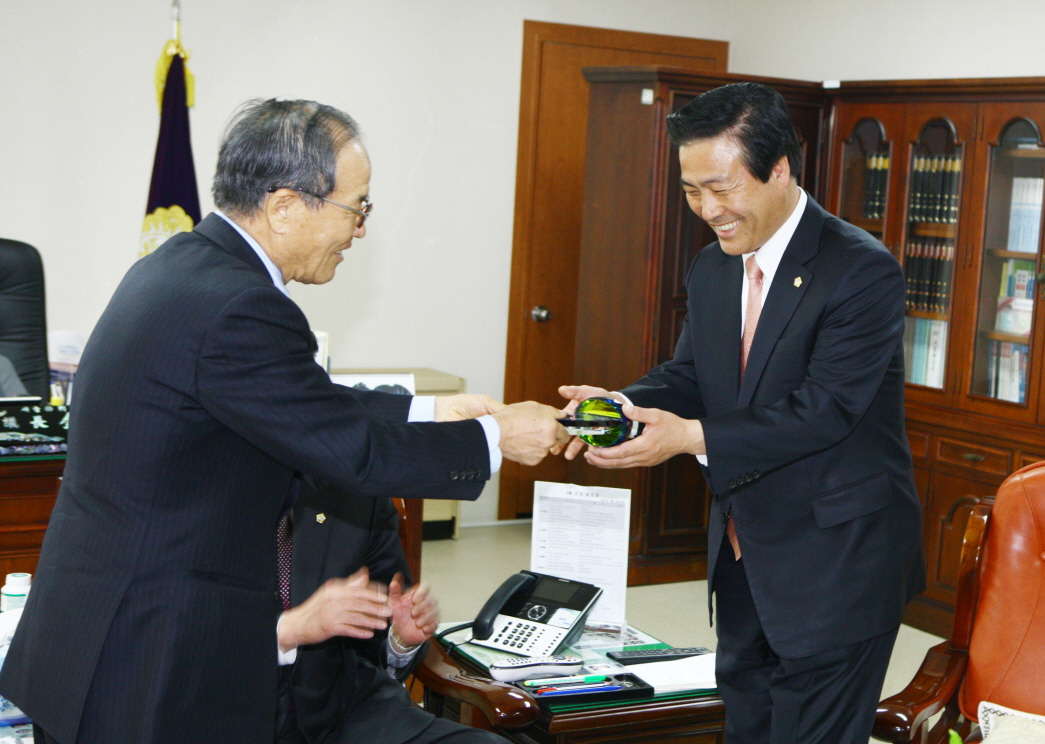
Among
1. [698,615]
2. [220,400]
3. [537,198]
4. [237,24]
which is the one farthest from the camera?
[537,198]

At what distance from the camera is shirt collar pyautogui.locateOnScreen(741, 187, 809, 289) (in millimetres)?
2041

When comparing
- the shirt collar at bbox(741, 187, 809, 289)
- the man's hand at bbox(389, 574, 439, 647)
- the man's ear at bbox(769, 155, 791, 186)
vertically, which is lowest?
the man's hand at bbox(389, 574, 439, 647)

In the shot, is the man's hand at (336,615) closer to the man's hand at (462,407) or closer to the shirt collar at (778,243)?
the man's hand at (462,407)

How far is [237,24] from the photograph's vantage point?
4875 mm

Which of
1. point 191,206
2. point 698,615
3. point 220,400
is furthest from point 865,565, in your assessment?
point 191,206

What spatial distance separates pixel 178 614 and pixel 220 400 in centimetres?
30

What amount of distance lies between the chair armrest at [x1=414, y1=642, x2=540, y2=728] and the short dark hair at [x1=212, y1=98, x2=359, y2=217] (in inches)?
36.2

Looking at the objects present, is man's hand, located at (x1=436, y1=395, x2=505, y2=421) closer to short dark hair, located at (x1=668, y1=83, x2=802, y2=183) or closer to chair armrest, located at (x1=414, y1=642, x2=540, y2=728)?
chair armrest, located at (x1=414, y1=642, x2=540, y2=728)

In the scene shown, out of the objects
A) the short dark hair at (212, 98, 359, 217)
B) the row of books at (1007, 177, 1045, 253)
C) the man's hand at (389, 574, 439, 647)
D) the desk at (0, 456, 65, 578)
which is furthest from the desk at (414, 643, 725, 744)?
the row of books at (1007, 177, 1045, 253)

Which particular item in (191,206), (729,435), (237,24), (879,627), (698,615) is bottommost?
(698,615)

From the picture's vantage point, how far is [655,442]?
6.53 ft

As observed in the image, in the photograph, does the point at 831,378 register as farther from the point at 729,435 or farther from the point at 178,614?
the point at 178,614

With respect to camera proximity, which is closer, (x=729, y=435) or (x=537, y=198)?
(x=729, y=435)

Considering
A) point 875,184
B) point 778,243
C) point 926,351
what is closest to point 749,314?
Answer: point 778,243
